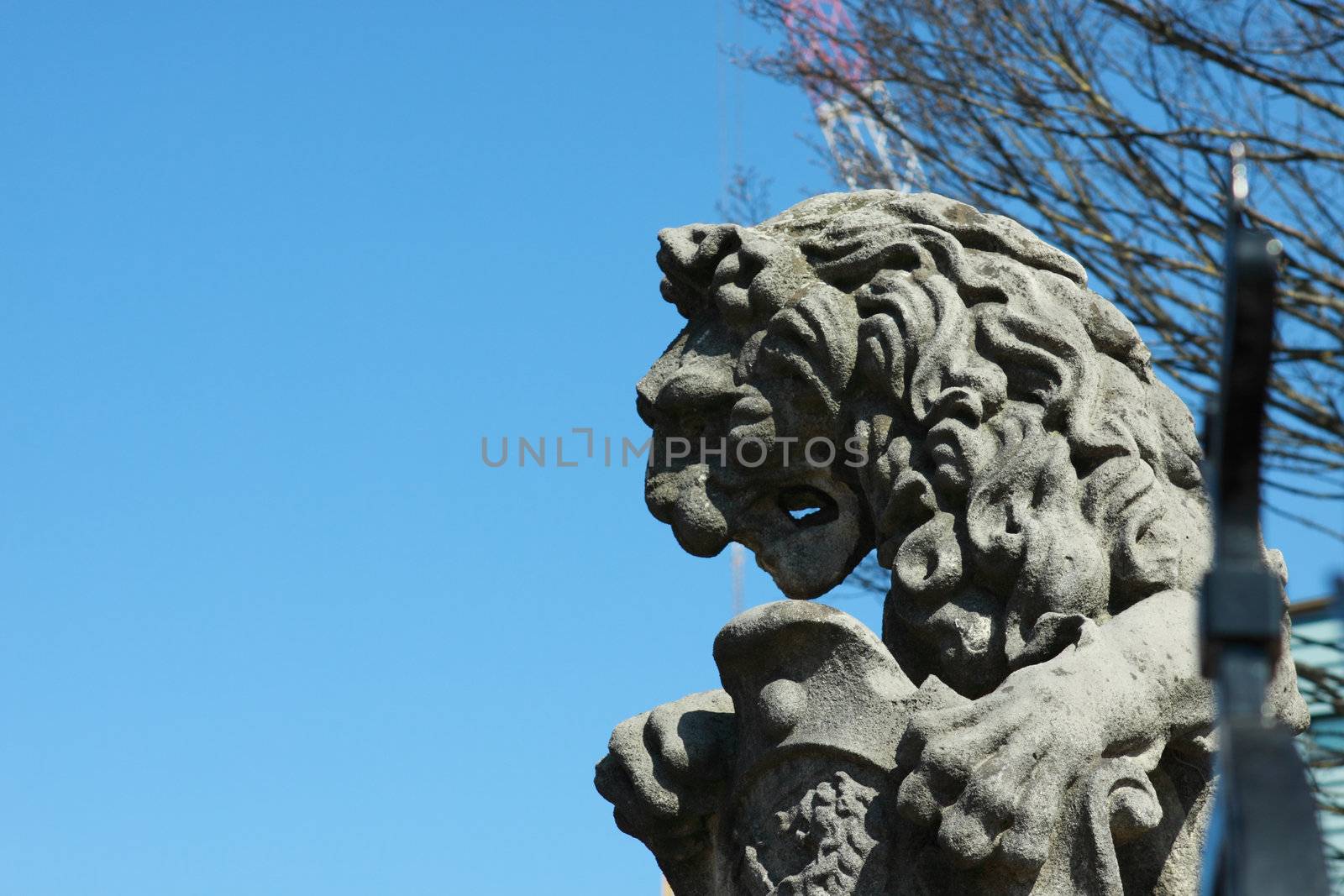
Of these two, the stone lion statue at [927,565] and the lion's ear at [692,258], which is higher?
the lion's ear at [692,258]

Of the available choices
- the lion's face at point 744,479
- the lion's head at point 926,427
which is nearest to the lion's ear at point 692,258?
the lion's head at point 926,427

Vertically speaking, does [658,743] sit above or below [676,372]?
below

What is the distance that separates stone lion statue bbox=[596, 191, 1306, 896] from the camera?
9.48 ft

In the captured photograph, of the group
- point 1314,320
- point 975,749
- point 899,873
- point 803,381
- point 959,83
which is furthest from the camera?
point 959,83

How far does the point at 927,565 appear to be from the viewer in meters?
3.29

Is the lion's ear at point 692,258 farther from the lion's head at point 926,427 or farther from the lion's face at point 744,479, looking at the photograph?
the lion's face at point 744,479

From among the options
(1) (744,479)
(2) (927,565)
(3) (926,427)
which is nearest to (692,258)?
(1) (744,479)

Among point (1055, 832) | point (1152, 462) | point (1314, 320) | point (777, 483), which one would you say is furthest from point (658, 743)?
point (1314, 320)

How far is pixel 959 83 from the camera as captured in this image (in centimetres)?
773

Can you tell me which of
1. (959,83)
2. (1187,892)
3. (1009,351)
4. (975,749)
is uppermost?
(959,83)

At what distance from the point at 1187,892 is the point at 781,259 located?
4.90 feet

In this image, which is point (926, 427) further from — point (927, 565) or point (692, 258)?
point (692, 258)

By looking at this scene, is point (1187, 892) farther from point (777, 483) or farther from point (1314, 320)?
point (1314, 320)

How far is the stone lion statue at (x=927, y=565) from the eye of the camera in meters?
2.89
